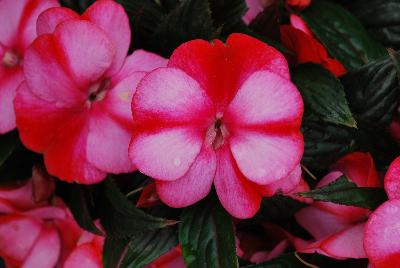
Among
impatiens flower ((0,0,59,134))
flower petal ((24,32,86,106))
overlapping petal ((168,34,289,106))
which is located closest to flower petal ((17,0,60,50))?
impatiens flower ((0,0,59,134))

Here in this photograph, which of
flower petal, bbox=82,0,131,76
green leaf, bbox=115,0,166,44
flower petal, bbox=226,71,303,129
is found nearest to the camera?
flower petal, bbox=226,71,303,129

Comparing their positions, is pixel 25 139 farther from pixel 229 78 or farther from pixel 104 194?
pixel 229 78

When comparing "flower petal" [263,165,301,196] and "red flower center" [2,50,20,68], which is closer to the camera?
"flower petal" [263,165,301,196]

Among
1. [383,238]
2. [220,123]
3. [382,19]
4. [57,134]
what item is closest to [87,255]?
[57,134]

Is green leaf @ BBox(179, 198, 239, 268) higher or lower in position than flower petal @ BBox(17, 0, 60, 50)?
lower

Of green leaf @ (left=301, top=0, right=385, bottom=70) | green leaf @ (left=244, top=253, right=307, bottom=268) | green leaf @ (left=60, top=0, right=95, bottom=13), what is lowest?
green leaf @ (left=244, top=253, right=307, bottom=268)

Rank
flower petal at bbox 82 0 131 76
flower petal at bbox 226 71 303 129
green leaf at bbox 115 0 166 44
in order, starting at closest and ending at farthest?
flower petal at bbox 226 71 303 129 < flower petal at bbox 82 0 131 76 < green leaf at bbox 115 0 166 44

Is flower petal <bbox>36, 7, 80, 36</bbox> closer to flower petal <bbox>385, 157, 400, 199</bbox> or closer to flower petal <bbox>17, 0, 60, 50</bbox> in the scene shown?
flower petal <bbox>17, 0, 60, 50</bbox>
